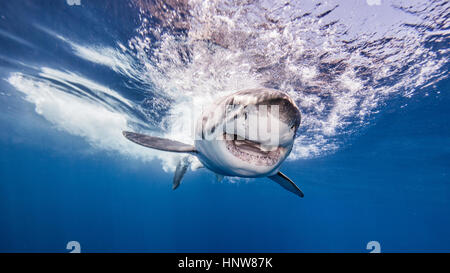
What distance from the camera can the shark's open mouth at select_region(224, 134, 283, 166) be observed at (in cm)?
259

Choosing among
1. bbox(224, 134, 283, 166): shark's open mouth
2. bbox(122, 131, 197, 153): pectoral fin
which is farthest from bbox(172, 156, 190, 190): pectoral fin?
bbox(224, 134, 283, 166): shark's open mouth

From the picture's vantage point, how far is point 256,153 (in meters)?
2.65

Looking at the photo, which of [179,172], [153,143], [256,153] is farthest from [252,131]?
[179,172]

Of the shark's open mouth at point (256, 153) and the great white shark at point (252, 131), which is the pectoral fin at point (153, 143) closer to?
the great white shark at point (252, 131)

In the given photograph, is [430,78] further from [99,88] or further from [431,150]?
[99,88]

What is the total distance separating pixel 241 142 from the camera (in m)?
2.81

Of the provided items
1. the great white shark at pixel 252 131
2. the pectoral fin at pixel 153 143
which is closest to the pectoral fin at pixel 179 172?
the pectoral fin at pixel 153 143

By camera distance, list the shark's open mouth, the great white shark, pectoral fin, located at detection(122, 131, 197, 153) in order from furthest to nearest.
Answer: pectoral fin, located at detection(122, 131, 197, 153), the shark's open mouth, the great white shark

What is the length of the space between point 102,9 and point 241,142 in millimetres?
6338

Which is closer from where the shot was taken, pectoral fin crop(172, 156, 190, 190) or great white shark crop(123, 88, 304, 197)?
great white shark crop(123, 88, 304, 197)

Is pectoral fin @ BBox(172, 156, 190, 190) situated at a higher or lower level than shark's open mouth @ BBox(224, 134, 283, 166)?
higher

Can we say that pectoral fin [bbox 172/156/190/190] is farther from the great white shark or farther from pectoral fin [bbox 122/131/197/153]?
the great white shark
